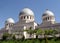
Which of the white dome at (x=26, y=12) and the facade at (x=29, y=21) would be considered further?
the white dome at (x=26, y=12)

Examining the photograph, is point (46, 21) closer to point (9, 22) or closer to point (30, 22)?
point (30, 22)

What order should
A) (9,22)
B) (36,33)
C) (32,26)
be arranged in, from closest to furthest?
1. (36,33)
2. (32,26)
3. (9,22)

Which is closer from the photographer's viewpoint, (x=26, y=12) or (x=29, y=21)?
(x=26, y=12)

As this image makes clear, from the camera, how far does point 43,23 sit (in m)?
45.4

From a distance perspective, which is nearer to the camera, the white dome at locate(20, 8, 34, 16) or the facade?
the facade

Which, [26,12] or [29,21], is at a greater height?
[26,12]

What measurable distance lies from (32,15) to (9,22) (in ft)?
27.4

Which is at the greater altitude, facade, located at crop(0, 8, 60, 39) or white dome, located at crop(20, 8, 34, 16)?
white dome, located at crop(20, 8, 34, 16)

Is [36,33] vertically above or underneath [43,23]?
underneath

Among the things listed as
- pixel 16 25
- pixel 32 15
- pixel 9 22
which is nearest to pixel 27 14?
pixel 32 15

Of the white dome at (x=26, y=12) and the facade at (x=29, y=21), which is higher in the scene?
the white dome at (x=26, y=12)

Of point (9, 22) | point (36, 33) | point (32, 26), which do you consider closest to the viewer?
point (36, 33)

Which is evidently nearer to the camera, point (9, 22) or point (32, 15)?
point (32, 15)

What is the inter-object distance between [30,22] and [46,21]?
14.6ft
